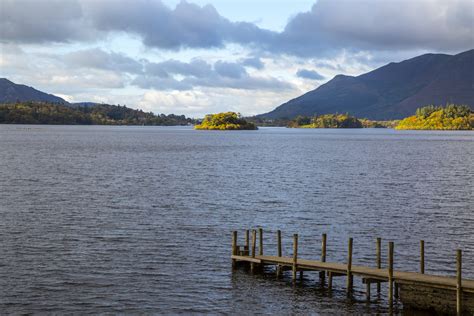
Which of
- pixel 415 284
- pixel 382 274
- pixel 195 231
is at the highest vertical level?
pixel 382 274

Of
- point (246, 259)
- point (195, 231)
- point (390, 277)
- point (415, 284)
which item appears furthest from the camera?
point (195, 231)

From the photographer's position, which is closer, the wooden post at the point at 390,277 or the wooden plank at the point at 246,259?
the wooden post at the point at 390,277

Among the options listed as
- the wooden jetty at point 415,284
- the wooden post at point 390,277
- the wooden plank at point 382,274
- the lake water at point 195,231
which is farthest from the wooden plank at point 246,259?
the wooden post at point 390,277

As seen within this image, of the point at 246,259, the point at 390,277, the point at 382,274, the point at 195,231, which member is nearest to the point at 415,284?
the point at 390,277

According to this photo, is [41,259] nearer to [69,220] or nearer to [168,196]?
[69,220]

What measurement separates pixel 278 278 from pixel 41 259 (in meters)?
16.1

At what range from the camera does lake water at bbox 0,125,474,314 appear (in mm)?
32156

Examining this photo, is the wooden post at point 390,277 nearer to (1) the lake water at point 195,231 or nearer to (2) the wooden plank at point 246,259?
(1) the lake water at point 195,231

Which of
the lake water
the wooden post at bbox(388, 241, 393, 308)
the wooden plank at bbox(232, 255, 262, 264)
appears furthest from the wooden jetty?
the wooden plank at bbox(232, 255, 262, 264)

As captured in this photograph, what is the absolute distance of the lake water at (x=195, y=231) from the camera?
3216cm

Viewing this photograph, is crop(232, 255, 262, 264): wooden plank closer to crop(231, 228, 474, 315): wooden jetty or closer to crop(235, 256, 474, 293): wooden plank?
crop(235, 256, 474, 293): wooden plank

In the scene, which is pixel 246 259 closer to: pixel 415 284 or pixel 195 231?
pixel 195 231

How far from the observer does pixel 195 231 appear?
48.7m

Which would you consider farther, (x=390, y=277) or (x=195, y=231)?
(x=195, y=231)
